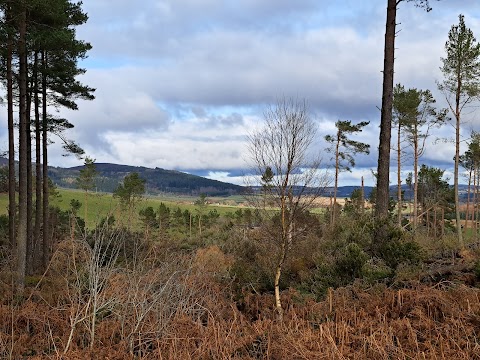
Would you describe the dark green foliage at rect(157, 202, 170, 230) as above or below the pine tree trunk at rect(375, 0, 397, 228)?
below

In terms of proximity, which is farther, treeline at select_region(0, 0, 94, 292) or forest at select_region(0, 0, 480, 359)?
treeline at select_region(0, 0, 94, 292)

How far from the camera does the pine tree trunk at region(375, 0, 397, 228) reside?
11391 millimetres

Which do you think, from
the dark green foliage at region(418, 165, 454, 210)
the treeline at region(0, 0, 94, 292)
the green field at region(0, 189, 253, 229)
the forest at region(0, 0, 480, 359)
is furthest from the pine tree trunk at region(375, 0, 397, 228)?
the dark green foliage at region(418, 165, 454, 210)

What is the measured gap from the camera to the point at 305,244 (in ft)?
52.5

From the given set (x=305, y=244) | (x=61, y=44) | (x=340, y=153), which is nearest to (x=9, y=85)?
(x=61, y=44)

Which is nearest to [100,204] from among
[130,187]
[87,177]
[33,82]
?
[33,82]

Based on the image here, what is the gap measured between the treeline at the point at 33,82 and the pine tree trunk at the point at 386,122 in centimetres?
1015

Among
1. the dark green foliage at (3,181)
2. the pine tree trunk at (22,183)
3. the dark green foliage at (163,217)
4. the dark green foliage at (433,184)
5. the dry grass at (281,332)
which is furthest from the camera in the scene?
the dark green foliage at (163,217)

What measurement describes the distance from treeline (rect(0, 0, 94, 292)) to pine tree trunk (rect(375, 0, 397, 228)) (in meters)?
10.2

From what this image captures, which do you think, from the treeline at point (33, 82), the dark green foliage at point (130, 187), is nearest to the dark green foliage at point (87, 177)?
the dark green foliage at point (130, 187)

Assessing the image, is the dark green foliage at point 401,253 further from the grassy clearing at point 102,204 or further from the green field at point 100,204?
the green field at point 100,204

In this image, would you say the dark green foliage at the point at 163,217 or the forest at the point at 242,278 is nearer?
the forest at the point at 242,278

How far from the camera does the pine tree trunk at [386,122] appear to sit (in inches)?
448

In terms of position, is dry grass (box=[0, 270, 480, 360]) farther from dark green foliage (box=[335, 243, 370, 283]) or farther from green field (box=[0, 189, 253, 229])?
dark green foliage (box=[335, 243, 370, 283])
